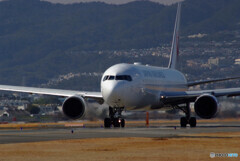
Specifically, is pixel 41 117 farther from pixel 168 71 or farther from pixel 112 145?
pixel 112 145

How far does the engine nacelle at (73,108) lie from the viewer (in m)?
46.2

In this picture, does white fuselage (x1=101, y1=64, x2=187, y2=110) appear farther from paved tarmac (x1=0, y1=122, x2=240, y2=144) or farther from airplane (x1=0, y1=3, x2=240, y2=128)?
paved tarmac (x1=0, y1=122, x2=240, y2=144)

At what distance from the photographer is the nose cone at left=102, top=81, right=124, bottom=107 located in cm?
4314

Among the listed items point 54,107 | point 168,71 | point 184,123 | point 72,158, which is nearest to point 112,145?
point 72,158

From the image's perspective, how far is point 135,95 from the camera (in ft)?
149

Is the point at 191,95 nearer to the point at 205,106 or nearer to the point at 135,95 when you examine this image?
the point at 205,106

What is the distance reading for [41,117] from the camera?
77750mm

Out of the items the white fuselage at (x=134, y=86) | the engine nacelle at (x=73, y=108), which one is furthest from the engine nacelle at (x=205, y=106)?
the engine nacelle at (x=73, y=108)

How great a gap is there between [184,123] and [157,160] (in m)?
26.9

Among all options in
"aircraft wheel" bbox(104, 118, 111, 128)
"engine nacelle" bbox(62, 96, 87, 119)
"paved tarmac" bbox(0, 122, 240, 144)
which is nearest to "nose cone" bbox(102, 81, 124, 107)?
"aircraft wheel" bbox(104, 118, 111, 128)

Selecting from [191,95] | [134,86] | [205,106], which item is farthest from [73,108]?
[205,106]

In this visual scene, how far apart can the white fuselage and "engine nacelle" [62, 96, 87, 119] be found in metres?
2.68

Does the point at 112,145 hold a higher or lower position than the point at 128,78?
lower

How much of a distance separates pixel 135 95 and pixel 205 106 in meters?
4.72
